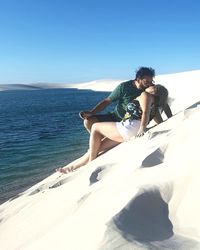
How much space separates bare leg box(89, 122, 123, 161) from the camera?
8773 mm

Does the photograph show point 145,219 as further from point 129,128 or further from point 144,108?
point 129,128

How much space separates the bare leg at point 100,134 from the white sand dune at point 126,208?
79.3 inches

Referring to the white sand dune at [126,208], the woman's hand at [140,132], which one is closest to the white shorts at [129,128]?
the woman's hand at [140,132]

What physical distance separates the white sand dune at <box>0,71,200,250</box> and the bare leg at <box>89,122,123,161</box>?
2.01 metres

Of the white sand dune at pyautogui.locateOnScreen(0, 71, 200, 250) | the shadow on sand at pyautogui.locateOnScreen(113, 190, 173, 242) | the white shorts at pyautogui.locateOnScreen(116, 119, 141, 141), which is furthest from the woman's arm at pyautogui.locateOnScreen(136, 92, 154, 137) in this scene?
the shadow on sand at pyautogui.locateOnScreen(113, 190, 173, 242)

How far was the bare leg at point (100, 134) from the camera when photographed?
877 cm

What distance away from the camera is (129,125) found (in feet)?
28.3

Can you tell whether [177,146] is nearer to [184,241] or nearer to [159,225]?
[159,225]

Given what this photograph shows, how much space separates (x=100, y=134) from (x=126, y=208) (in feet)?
15.2

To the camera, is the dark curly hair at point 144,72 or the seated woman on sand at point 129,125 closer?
the seated woman on sand at point 129,125

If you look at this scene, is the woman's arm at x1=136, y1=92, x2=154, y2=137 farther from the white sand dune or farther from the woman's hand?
the white sand dune

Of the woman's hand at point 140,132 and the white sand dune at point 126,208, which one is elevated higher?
the woman's hand at point 140,132

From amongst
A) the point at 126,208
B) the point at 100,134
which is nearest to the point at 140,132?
the point at 100,134

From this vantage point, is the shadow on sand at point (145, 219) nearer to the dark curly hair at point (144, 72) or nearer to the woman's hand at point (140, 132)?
the woman's hand at point (140, 132)
